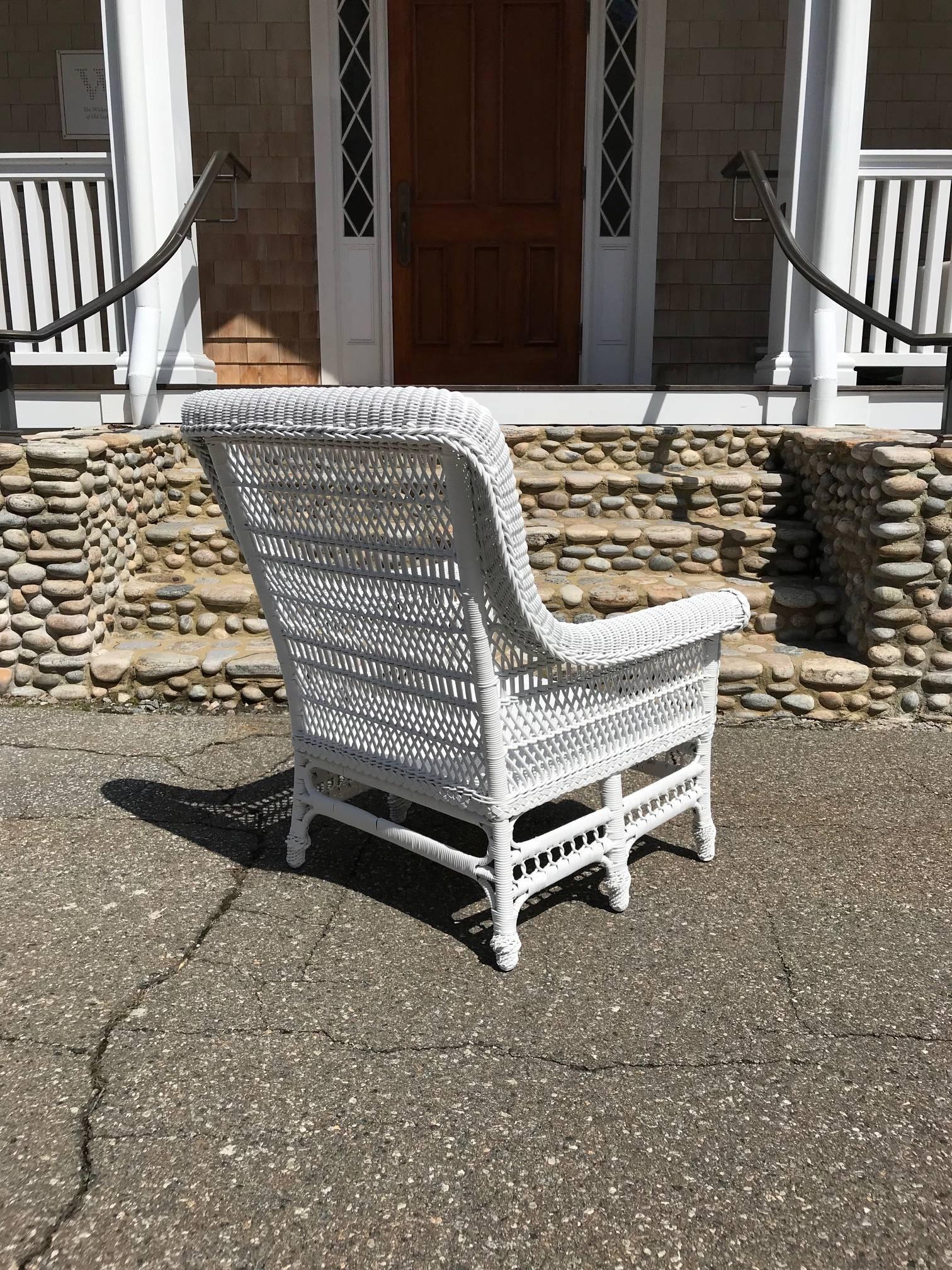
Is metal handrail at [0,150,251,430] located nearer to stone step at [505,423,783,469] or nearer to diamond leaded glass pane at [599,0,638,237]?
stone step at [505,423,783,469]

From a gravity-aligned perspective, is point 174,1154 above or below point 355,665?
below

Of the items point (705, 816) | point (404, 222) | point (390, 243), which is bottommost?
point (705, 816)

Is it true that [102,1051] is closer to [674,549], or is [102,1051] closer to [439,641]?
[439,641]

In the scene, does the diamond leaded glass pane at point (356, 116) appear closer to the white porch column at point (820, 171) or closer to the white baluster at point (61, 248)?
the white baluster at point (61, 248)

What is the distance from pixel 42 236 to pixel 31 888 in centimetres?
407

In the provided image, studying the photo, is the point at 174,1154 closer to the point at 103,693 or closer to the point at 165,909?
the point at 165,909

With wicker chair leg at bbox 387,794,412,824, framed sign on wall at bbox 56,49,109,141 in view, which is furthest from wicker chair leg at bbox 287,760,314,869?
framed sign on wall at bbox 56,49,109,141

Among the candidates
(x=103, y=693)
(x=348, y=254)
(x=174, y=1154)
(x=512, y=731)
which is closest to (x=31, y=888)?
(x=174, y=1154)

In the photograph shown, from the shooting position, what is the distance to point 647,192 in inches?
253

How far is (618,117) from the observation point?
6.36m

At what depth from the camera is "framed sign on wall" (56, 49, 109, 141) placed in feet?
21.2

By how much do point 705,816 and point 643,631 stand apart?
62 cm

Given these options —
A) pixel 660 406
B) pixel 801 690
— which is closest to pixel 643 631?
pixel 801 690

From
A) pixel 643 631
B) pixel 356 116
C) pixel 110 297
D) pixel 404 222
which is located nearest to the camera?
pixel 643 631
